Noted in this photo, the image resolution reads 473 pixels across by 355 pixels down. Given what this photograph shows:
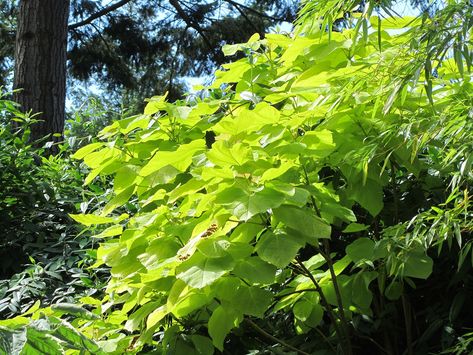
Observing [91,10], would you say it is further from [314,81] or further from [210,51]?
[314,81]

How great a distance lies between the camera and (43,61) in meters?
5.48

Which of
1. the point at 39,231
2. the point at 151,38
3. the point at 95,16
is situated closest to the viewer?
the point at 39,231

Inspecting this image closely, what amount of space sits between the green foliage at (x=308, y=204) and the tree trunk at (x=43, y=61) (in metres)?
3.13

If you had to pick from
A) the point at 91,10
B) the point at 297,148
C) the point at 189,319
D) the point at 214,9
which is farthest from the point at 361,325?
the point at 91,10

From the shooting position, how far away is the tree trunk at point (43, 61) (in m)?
5.29

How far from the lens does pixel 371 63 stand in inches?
68.2

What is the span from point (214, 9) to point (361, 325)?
7.73m

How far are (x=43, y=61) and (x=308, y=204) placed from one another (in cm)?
407

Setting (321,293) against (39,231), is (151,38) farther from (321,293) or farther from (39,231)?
(321,293)

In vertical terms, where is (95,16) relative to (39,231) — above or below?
above

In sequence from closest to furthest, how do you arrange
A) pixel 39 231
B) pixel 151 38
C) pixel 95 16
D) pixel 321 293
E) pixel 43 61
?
pixel 321 293, pixel 39 231, pixel 43 61, pixel 95 16, pixel 151 38

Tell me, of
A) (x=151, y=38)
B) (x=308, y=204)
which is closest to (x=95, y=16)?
(x=151, y=38)

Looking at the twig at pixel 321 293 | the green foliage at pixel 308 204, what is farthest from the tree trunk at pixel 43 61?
the twig at pixel 321 293

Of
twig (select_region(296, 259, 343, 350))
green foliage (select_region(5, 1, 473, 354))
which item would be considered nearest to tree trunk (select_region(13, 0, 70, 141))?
green foliage (select_region(5, 1, 473, 354))
